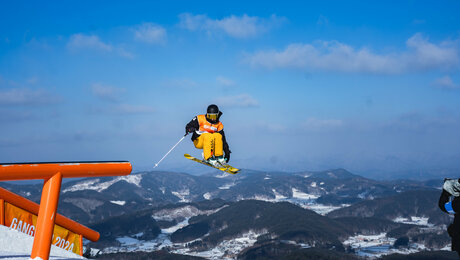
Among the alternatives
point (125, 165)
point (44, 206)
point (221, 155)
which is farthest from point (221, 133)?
point (44, 206)

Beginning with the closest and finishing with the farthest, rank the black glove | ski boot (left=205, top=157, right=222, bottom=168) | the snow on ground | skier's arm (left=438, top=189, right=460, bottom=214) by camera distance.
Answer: skier's arm (left=438, top=189, right=460, bottom=214) < the snow on ground < the black glove < ski boot (left=205, top=157, right=222, bottom=168)

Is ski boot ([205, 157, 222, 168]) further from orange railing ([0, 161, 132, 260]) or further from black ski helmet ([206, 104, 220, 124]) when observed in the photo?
orange railing ([0, 161, 132, 260])

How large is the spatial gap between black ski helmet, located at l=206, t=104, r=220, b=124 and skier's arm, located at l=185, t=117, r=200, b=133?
55 centimetres

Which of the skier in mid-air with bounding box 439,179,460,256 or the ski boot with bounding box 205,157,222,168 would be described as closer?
the skier in mid-air with bounding box 439,179,460,256

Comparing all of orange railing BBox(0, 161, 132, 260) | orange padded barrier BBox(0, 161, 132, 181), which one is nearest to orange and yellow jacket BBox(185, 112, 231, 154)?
orange padded barrier BBox(0, 161, 132, 181)

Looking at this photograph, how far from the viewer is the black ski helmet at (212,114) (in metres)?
16.1

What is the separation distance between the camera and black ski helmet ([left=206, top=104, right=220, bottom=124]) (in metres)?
16.1

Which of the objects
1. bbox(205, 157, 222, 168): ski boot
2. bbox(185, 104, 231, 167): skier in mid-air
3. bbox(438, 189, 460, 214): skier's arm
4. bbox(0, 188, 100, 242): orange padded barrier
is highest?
bbox(185, 104, 231, 167): skier in mid-air

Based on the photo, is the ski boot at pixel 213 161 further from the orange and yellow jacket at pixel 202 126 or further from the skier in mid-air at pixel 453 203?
the skier in mid-air at pixel 453 203

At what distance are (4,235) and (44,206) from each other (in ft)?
27.0

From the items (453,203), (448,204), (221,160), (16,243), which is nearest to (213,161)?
(221,160)

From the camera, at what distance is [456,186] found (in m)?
10.6

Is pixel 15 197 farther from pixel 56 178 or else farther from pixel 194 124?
pixel 56 178

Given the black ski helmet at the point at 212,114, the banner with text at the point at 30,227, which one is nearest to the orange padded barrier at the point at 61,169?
the black ski helmet at the point at 212,114
